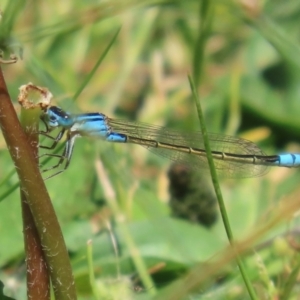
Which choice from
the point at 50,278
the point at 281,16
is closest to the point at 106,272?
the point at 50,278

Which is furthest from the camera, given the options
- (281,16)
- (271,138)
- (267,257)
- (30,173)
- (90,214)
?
(281,16)

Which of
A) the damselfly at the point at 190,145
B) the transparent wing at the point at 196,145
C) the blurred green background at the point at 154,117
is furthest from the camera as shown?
the transparent wing at the point at 196,145

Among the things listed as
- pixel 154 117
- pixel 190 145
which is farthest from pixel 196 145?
pixel 154 117

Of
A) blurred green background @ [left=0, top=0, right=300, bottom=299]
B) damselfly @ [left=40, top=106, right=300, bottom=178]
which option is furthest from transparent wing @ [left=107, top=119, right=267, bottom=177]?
blurred green background @ [left=0, top=0, right=300, bottom=299]

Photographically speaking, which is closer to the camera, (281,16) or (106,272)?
(106,272)

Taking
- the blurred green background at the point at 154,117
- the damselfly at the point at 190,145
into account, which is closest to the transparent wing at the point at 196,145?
the damselfly at the point at 190,145

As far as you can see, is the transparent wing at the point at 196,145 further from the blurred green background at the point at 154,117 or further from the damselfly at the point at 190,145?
the blurred green background at the point at 154,117

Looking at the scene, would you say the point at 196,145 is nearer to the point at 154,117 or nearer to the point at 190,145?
the point at 190,145

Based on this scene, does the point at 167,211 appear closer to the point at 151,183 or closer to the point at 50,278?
the point at 151,183
